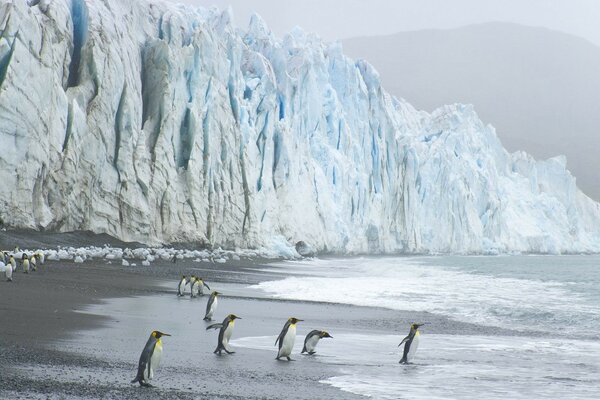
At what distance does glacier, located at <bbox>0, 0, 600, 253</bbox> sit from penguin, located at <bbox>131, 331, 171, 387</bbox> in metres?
24.3

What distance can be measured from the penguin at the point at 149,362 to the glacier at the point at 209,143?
24316 mm

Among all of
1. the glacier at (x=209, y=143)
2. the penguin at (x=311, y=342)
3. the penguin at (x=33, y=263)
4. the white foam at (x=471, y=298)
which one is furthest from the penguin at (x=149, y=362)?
the glacier at (x=209, y=143)

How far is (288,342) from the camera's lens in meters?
10.4

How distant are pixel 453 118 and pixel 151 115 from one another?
5240 cm

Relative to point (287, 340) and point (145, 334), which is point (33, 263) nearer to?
point (145, 334)

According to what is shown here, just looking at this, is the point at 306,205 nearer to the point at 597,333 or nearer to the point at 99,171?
the point at 99,171

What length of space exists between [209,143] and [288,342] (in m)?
35.3

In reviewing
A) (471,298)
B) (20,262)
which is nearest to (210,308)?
(471,298)

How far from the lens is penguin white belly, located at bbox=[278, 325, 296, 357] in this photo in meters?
10.4

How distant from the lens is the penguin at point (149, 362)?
7707 mm

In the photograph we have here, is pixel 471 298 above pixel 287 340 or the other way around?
above

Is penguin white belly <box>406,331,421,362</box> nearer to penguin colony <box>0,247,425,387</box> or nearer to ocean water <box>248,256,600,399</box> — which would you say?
penguin colony <box>0,247,425,387</box>

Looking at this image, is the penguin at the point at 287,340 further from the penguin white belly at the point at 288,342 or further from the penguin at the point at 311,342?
the penguin at the point at 311,342

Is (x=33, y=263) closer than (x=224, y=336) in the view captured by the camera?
No
